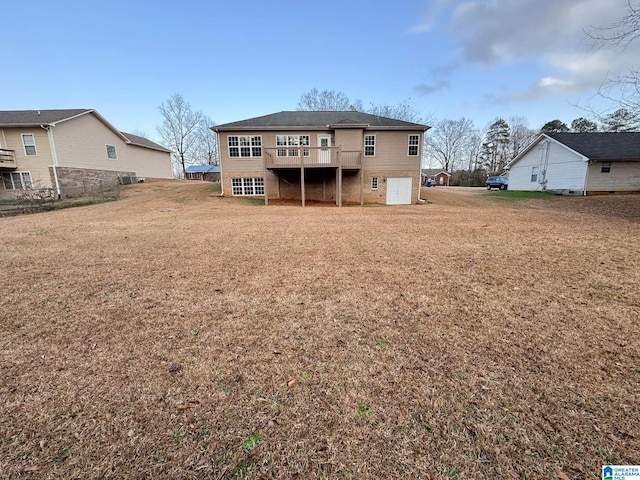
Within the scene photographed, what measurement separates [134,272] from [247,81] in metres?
27.9

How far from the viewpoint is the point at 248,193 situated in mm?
21031

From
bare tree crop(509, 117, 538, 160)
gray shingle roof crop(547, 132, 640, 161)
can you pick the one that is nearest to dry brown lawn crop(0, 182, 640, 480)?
gray shingle roof crop(547, 132, 640, 161)

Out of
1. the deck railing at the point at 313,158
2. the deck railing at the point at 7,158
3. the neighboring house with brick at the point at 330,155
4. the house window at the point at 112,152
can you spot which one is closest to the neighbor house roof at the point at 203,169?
the house window at the point at 112,152

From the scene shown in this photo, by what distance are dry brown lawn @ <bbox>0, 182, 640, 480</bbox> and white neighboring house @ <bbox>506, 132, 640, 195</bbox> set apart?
2258 cm

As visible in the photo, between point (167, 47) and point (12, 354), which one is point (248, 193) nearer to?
point (167, 47)

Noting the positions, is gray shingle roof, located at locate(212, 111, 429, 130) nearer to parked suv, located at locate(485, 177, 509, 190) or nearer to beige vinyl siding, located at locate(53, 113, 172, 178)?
beige vinyl siding, located at locate(53, 113, 172, 178)

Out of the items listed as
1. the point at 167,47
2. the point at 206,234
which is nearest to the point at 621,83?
the point at 206,234

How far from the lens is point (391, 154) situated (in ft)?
66.5

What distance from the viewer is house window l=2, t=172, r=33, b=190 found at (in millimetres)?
22672

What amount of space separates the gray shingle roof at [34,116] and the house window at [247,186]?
49.5ft

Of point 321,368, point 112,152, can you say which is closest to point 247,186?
point 112,152

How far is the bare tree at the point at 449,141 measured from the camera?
62.2m

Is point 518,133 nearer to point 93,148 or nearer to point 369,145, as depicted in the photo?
point 369,145

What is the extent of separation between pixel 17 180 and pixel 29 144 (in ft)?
10.5
